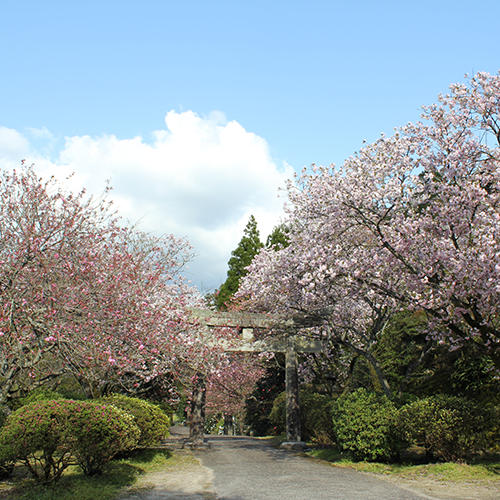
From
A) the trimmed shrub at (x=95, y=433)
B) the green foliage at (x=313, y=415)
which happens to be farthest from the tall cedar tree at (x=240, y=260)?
the trimmed shrub at (x=95, y=433)

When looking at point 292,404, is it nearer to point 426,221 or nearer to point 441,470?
point 441,470

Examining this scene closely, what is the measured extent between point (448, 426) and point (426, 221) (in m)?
4.66

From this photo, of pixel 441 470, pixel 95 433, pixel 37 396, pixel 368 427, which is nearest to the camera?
pixel 95 433

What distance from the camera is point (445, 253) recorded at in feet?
32.3

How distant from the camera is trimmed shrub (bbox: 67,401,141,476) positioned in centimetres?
889

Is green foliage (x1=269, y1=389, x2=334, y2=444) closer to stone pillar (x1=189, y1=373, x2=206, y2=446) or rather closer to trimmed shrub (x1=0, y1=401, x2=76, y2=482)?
stone pillar (x1=189, y1=373, x2=206, y2=446)

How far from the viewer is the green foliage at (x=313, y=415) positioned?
16031mm

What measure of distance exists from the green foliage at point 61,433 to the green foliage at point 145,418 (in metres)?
3.09

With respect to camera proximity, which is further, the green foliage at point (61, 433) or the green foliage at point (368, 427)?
the green foliage at point (368, 427)

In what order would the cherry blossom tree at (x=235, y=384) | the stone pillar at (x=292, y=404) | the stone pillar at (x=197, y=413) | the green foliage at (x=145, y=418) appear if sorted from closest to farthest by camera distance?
1. the green foliage at (x=145, y=418)
2. the stone pillar at (x=197, y=413)
3. the stone pillar at (x=292, y=404)
4. the cherry blossom tree at (x=235, y=384)

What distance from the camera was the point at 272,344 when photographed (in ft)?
65.4

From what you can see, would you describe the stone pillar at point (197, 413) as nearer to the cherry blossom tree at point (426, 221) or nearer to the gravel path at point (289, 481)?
the gravel path at point (289, 481)

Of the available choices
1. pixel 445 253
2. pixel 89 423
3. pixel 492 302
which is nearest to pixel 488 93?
pixel 445 253

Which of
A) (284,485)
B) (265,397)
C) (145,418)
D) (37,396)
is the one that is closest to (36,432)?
(145,418)
